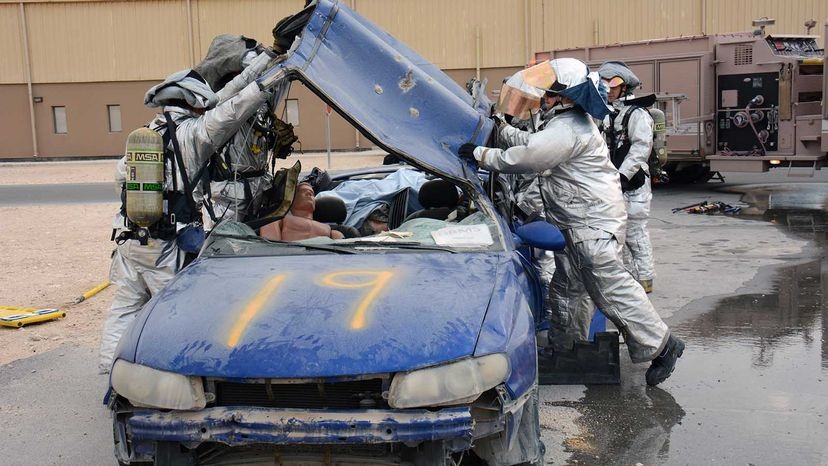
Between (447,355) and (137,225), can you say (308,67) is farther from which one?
(447,355)

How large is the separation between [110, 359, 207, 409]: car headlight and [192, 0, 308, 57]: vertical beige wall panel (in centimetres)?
2758

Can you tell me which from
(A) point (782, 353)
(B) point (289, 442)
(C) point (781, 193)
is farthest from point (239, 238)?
(C) point (781, 193)

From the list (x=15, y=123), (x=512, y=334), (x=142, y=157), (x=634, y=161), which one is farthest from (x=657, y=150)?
(x=15, y=123)

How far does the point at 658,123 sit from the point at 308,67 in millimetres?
5072

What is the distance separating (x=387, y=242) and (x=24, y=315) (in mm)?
4401

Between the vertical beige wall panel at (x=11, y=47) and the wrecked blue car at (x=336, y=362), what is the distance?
2980 centimetres

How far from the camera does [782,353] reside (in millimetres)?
6094

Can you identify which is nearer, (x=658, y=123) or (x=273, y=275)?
(x=273, y=275)

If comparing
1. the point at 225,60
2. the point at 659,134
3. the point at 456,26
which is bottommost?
the point at 659,134

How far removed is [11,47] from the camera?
3059cm

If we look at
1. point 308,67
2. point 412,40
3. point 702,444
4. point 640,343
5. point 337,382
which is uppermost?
point 412,40

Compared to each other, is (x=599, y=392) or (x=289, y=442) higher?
(x=289, y=442)

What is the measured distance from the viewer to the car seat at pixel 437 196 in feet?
17.9

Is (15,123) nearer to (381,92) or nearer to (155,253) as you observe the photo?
(155,253)
